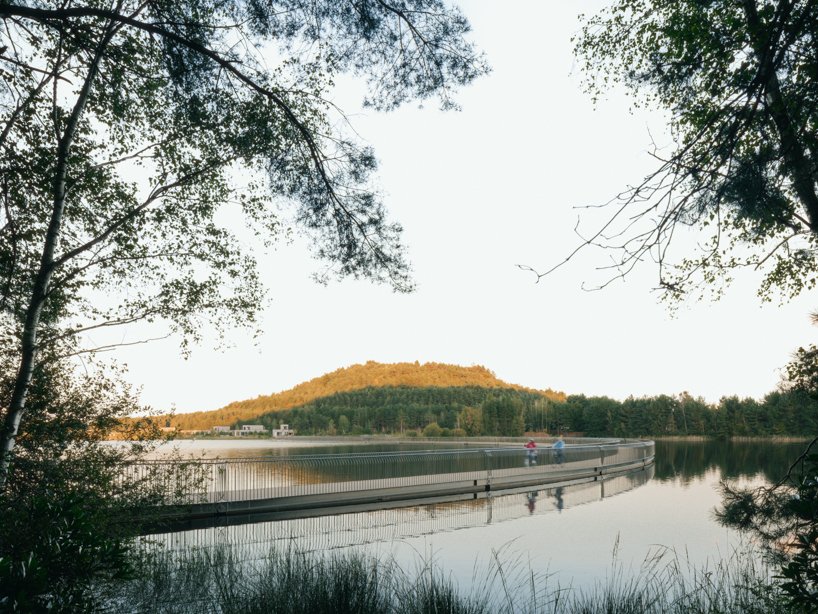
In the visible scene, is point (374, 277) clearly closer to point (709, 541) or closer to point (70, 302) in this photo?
point (70, 302)

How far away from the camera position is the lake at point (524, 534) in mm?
10781

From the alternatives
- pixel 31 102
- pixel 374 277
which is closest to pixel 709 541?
pixel 374 277

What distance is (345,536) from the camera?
1412 cm

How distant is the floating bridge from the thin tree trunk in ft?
9.14

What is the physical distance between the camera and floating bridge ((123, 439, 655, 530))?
12.0m

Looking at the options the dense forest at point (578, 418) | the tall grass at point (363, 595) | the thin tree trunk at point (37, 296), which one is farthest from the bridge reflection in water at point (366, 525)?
the dense forest at point (578, 418)

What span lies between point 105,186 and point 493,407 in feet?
332

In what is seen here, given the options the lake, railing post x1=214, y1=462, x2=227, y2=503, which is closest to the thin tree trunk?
the lake

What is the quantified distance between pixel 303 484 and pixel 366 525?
16.0 feet

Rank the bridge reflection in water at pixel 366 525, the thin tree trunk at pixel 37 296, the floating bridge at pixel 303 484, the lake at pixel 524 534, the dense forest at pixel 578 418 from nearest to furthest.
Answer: the thin tree trunk at pixel 37 296
the lake at pixel 524 534
the floating bridge at pixel 303 484
the bridge reflection in water at pixel 366 525
the dense forest at pixel 578 418

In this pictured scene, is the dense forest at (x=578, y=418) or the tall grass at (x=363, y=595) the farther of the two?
the dense forest at (x=578, y=418)

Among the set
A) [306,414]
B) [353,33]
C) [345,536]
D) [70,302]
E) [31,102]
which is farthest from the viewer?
[306,414]

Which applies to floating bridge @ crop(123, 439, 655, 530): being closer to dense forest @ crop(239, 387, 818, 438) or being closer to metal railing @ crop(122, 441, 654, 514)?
metal railing @ crop(122, 441, 654, 514)

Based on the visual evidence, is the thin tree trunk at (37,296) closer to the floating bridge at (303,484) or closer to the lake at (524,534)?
the floating bridge at (303,484)
